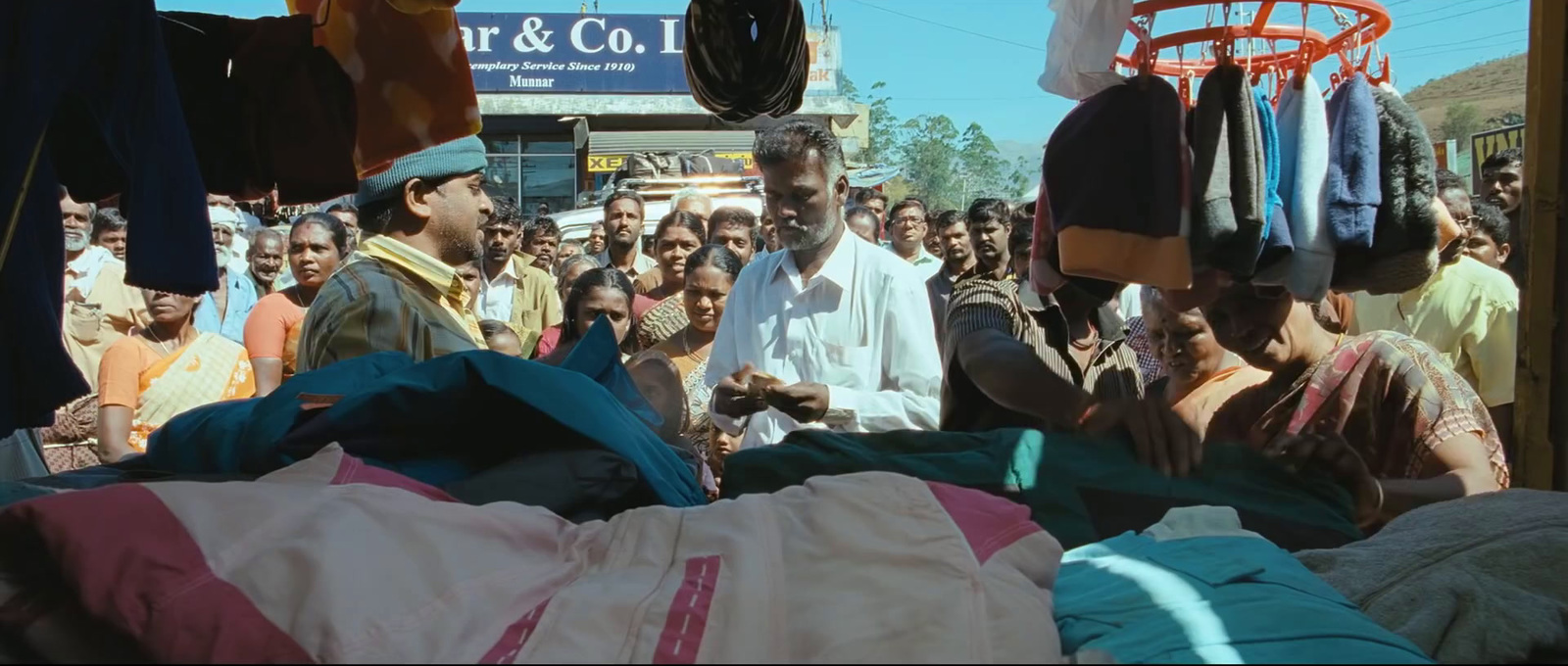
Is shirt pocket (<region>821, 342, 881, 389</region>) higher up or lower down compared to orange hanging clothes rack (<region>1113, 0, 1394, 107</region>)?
lower down

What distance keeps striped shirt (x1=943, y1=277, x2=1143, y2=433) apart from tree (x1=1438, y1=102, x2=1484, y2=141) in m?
35.7

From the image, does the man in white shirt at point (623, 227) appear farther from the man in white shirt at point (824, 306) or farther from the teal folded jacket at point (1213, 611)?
the teal folded jacket at point (1213, 611)

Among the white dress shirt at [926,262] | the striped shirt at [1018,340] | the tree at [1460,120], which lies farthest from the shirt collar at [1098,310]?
the tree at [1460,120]

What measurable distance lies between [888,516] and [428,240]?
2.02 meters

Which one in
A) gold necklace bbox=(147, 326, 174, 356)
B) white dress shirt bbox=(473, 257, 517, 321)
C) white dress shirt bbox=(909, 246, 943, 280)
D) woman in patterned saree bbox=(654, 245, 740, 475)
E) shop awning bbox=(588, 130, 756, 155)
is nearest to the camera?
woman in patterned saree bbox=(654, 245, 740, 475)

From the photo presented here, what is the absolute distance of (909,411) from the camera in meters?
3.34

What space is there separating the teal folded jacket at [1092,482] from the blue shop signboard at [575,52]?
2094cm

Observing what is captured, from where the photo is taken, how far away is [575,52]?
22.7 meters

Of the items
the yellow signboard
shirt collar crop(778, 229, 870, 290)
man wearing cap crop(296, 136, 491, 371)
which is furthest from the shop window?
man wearing cap crop(296, 136, 491, 371)

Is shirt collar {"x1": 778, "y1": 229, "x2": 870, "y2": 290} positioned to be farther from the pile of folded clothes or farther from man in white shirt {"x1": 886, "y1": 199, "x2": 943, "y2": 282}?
man in white shirt {"x1": 886, "y1": 199, "x2": 943, "y2": 282}

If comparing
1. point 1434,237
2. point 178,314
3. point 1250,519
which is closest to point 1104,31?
point 1434,237

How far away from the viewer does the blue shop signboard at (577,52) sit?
22.2 m

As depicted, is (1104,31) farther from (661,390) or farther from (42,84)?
(42,84)

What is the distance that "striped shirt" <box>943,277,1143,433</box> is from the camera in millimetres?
2764
